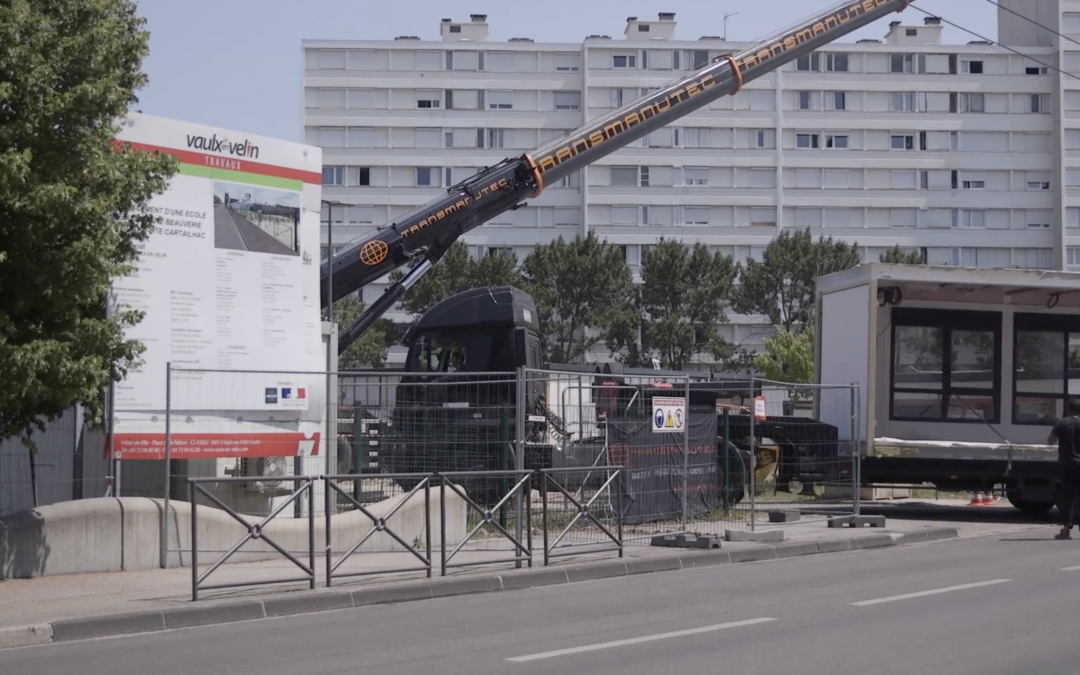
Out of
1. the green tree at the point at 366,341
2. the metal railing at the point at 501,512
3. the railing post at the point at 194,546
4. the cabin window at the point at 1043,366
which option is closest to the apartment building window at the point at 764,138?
the green tree at the point at 366,341

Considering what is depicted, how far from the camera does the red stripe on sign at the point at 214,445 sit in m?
13.8

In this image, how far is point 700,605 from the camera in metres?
11.3

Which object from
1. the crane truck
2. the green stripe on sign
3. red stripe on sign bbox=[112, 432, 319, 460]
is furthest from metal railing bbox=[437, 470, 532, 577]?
the crane truck

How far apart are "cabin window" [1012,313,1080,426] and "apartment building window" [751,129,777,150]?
49.7 metres

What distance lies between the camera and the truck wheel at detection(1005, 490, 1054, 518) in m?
20.4

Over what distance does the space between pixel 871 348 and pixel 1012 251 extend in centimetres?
5589

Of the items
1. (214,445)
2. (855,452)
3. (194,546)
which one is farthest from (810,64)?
(194,546)

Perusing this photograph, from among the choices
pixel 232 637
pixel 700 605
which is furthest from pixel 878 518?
pixel 232 637

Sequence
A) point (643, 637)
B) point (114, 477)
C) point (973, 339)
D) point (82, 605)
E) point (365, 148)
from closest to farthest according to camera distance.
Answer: point (643, 637) < point (82, 605) < point (114, 477) < point (973, 339) < point (365, 148)

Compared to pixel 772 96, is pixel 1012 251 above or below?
below

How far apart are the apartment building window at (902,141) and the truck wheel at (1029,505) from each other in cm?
5222

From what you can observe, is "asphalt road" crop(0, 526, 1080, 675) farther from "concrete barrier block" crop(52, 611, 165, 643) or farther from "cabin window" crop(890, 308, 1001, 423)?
"cabin window" crop(890, 308, 1001, 423)

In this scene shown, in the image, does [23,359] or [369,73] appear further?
[369,73]

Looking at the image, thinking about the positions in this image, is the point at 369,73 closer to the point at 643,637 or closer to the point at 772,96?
the point at 772,96
